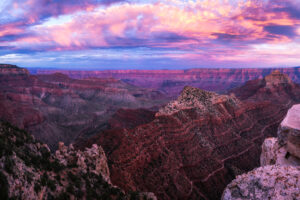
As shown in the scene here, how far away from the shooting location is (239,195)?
28.6 ft

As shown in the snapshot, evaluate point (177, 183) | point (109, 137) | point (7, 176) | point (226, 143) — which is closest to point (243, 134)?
point (226, 143)

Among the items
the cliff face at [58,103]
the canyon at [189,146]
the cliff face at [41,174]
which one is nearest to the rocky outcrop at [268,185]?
the cliff face at [41,174]

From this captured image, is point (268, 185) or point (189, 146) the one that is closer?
point (268, 185)

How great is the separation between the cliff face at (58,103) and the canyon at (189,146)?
88.4 ft

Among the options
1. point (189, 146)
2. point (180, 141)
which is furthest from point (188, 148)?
point (180, 141)

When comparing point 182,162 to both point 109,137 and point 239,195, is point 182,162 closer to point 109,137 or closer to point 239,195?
point 109,137

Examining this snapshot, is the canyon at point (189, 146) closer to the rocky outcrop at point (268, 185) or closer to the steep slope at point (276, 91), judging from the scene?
the rocky outcrop at point (268, 185)

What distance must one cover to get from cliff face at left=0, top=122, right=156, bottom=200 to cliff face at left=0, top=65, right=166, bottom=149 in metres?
47.0

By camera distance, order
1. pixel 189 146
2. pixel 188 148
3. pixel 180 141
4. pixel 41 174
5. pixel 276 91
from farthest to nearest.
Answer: pixel 276 91 < pixel 189 146 < pixel 180 141 < pixel 188 148 < pixel 41 174

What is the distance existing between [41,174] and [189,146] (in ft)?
97.3

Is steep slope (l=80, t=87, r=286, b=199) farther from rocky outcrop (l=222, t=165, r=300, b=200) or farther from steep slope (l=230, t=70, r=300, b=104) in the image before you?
steep slope (l=230, t=70, r=300, b=104)

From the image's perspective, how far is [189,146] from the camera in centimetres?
3853

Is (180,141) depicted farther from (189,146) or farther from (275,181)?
(275,181)

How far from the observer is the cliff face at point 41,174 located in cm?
938
